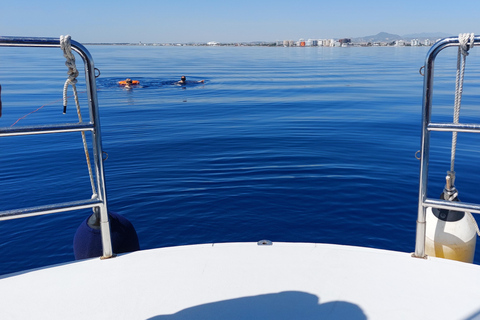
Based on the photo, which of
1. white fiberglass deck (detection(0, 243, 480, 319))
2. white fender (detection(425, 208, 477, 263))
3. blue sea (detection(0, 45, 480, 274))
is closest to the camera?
white fiberglass deck (detection(0, 243, 480, 319))

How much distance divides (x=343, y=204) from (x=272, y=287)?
367 centimetres

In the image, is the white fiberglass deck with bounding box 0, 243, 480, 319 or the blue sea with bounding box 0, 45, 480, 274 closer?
the white fiberglass deck with bounding box 0, 243, 480, 319

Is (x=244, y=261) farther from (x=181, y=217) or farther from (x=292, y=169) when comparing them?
(x=292, y=169)

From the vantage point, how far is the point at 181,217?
542 centimetres

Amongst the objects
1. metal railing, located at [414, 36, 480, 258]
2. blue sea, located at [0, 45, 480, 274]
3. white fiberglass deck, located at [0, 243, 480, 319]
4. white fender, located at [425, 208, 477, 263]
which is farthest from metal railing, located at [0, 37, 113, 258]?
blue sea, located at [0, 45, 480, 274]

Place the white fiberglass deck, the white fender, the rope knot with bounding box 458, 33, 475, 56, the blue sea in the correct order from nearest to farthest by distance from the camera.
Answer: the white fiberglass deck < the rope knot with bounding box 458, 33, 475, 56 < the white fender < the blue sea

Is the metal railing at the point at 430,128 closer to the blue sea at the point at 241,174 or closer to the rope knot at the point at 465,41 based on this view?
the rope knot at the point at 465,41

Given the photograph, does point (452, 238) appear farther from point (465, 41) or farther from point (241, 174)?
point (241, 174)

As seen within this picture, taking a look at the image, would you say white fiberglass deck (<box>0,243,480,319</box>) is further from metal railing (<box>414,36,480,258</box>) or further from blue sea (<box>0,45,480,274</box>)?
blue sea (<box>0,45,480,274</box>)

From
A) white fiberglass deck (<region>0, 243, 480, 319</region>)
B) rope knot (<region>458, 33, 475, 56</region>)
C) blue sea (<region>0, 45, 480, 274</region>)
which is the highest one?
rope knot (<region>458, 33, 475, 56</region>)

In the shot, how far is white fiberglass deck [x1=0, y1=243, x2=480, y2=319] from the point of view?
2047mm

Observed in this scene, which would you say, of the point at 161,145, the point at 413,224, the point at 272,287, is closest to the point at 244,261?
the point at 272,287

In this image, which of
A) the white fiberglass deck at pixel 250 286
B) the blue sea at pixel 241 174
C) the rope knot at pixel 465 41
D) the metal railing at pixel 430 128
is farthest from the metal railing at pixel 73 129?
the blue sea at pixel 241 174

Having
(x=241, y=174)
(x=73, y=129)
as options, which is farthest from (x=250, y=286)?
(x=241, y=174)
